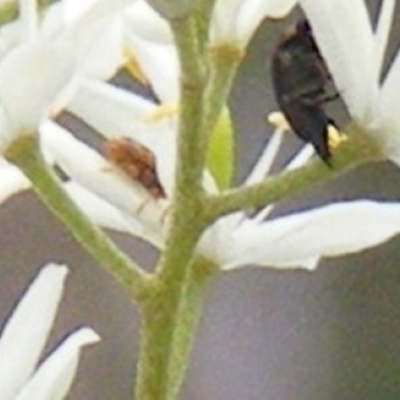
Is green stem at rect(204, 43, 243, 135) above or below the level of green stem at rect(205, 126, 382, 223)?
above

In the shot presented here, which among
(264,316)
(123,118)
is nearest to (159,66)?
(123,118)

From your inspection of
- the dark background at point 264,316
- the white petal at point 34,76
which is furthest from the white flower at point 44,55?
the dark background at point 264,316

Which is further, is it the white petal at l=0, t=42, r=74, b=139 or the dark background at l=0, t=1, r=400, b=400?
the dark background at l=0, t=1, r=400, b=400

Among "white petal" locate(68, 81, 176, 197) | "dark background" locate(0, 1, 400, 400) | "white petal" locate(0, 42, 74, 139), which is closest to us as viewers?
"white petal" locate(0, 42, 74, 139)

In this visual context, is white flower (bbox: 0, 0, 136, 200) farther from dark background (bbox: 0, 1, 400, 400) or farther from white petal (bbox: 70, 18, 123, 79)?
dark background (bbox: 0, 1, 400, 400)

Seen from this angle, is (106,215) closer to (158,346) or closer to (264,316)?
(158,346)

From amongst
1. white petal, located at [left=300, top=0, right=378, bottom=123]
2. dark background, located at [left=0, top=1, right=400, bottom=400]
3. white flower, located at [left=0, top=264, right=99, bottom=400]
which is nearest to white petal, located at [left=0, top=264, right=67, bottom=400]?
white flower, located at [left=0, top=264, right=99, bottom=400]

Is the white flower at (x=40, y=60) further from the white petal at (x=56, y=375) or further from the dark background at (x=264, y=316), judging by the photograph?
the dark background at (x=264, y=316)
